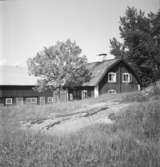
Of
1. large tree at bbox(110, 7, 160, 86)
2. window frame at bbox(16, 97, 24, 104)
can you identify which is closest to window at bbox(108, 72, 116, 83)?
large tree at bbox(110, 7, 160, 86)

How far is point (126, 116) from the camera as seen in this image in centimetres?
387

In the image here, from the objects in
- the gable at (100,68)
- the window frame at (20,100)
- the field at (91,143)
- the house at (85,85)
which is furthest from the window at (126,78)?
the field at (91,143)

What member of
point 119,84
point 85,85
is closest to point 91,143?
point 85,85

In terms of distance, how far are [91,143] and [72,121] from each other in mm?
1240

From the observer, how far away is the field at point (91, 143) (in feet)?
7.91

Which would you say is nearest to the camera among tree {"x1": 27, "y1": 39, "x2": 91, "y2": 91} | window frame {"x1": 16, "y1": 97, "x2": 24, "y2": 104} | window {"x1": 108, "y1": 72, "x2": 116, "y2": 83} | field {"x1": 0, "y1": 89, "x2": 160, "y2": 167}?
field {"x1": 0, "y1": 89, "x2": 160, "y2": 167}

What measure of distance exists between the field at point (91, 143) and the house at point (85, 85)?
5441 millimetres

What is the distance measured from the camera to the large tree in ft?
22.4

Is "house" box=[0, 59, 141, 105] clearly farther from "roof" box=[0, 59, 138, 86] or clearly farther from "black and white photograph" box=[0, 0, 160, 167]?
"black and white photograph" box=[0, 0, 160, 167]

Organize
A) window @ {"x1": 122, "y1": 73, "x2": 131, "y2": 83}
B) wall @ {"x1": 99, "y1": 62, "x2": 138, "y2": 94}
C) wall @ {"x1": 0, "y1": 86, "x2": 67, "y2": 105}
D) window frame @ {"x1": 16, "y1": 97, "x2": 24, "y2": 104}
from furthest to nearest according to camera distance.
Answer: window @ {"x1": 122, "y1": 73, "x2": 131, "y2": 83}
wall @ {"x1": 99, "y1": 62, "x2": 138, "y2": 94}
window frame @ {"x1": 16, "y1": 97, "x2": 24, "y2": 104}
wall @ {"x1": 0, "y1": 86, "x2": 67, "y2": 105}

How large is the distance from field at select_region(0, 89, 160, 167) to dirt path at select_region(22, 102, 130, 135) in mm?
136

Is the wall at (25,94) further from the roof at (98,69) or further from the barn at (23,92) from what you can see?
the roof at (98,69)

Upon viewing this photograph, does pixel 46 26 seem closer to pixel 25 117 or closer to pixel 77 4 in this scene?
pixel 77 4

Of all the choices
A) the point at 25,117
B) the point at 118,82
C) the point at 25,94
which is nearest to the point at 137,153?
the point at 25,117
